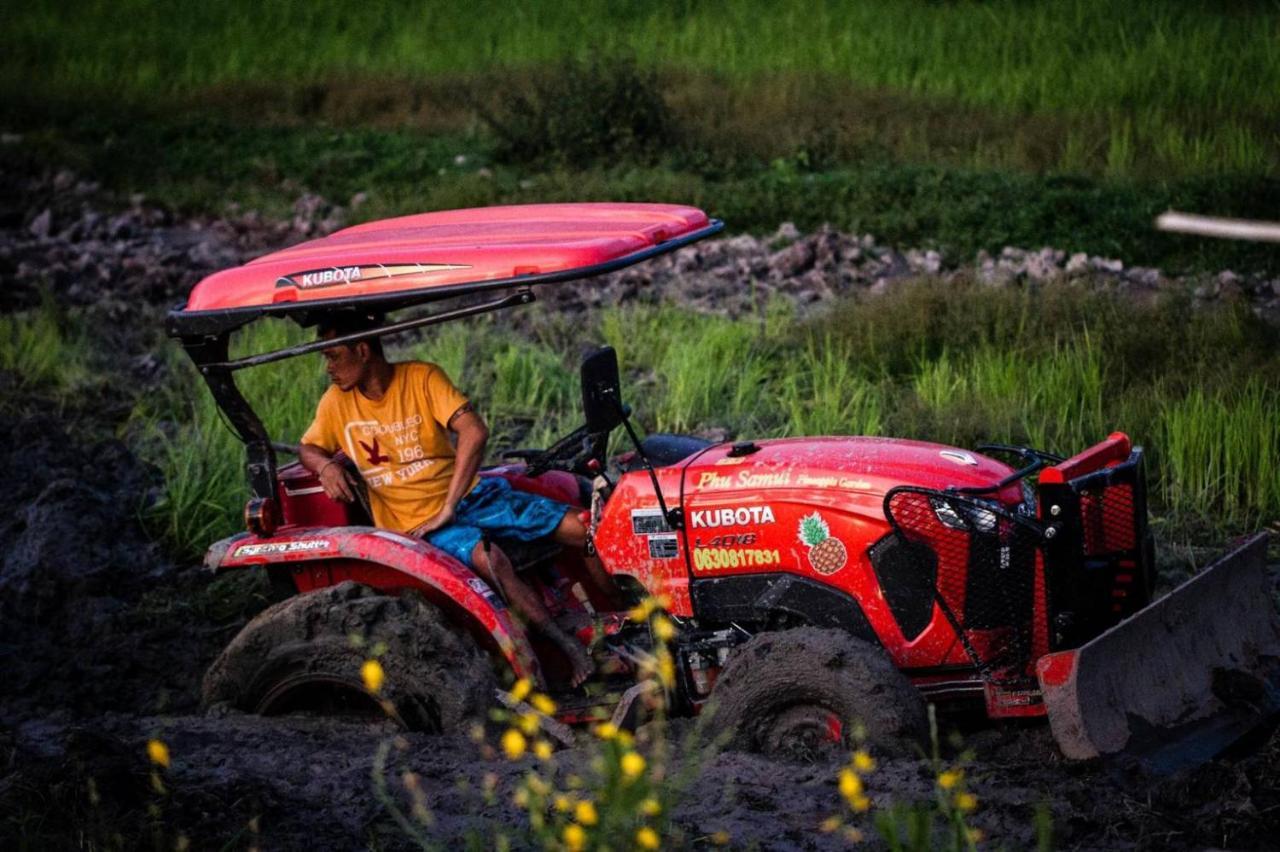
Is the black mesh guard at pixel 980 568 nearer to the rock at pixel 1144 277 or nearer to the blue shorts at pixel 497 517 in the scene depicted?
the blue shorts at pixel 497 517

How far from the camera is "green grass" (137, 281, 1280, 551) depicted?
6.89 metres

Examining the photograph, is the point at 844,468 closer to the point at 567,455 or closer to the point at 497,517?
the point at 567,455

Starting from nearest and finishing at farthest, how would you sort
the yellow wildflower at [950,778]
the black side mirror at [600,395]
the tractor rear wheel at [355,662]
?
1. the yellow wildflower at [950,778]
2. the black side mirror at [600,395]
3. the tractor rear wheel at [355,662]

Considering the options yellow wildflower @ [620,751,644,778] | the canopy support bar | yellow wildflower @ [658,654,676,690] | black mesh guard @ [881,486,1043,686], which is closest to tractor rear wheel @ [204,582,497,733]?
yellow wildflower @ [658,654,676,690]

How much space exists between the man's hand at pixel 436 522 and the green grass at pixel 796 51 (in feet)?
26.8

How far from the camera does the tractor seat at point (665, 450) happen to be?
510cm

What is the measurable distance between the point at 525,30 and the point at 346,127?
265cm

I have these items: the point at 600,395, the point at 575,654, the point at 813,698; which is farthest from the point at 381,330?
the point at 813,698

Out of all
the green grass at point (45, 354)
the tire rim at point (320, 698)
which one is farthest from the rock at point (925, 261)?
the tire rim at point (320, 698)

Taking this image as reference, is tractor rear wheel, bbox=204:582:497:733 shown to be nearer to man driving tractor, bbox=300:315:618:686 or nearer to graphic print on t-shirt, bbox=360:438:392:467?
man driving tractor, bbox=300:315:618:686

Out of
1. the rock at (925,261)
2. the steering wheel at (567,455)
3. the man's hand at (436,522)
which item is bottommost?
the rock at (925,261)

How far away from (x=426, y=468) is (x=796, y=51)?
36.4ft

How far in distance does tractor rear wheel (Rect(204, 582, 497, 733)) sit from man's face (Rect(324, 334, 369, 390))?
0.64m

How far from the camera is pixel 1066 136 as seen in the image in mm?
12766
